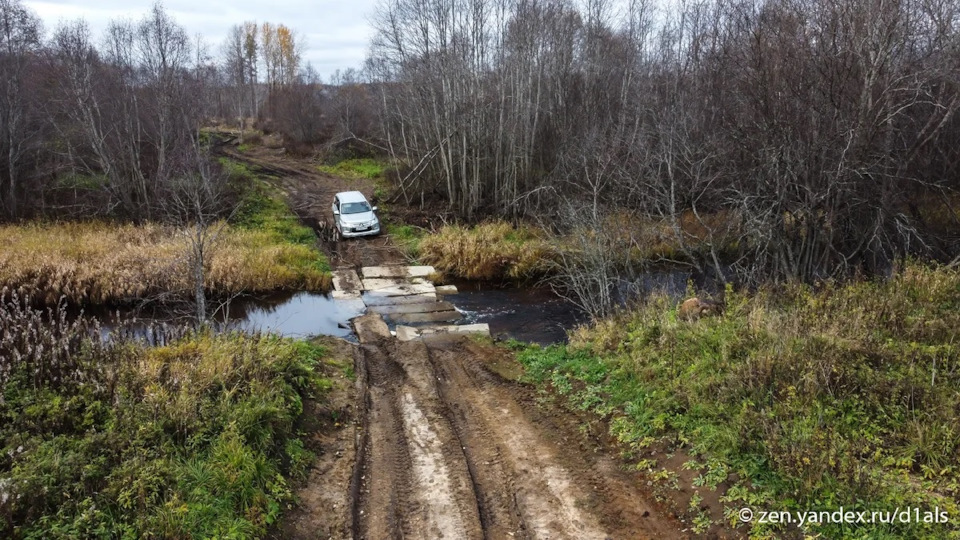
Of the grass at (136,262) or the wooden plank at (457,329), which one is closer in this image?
the wooden plank at (457,329)

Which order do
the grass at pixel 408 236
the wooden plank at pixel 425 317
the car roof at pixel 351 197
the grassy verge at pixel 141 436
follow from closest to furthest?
→ the grassy verge at pixel 141 436 → the wooden plank at pixel 425 317 → the grass at pixel 408 236 → the car roof at pixel 351 197

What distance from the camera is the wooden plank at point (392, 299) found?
1557 cm

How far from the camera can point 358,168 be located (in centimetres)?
3428

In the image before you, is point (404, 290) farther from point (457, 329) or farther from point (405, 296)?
point (457, 329)

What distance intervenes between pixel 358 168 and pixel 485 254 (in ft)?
59.8

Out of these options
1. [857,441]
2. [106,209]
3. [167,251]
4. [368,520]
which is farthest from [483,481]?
[106,209]

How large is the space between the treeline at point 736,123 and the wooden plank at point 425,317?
156 inches

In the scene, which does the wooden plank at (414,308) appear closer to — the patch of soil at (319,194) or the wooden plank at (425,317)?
the wooden plank at (425,317)

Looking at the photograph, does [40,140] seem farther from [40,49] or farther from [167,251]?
A: [167,251]

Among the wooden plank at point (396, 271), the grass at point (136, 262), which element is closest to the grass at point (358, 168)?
the grass at point (136, 262)

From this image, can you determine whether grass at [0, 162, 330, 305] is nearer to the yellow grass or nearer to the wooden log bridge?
the yellow grass

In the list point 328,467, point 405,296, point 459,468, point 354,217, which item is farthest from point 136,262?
point 459,468

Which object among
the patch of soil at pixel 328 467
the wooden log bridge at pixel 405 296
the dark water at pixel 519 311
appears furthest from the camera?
the dark water at pixel 519 311

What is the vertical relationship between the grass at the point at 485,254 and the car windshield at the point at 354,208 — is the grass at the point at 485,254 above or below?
below
